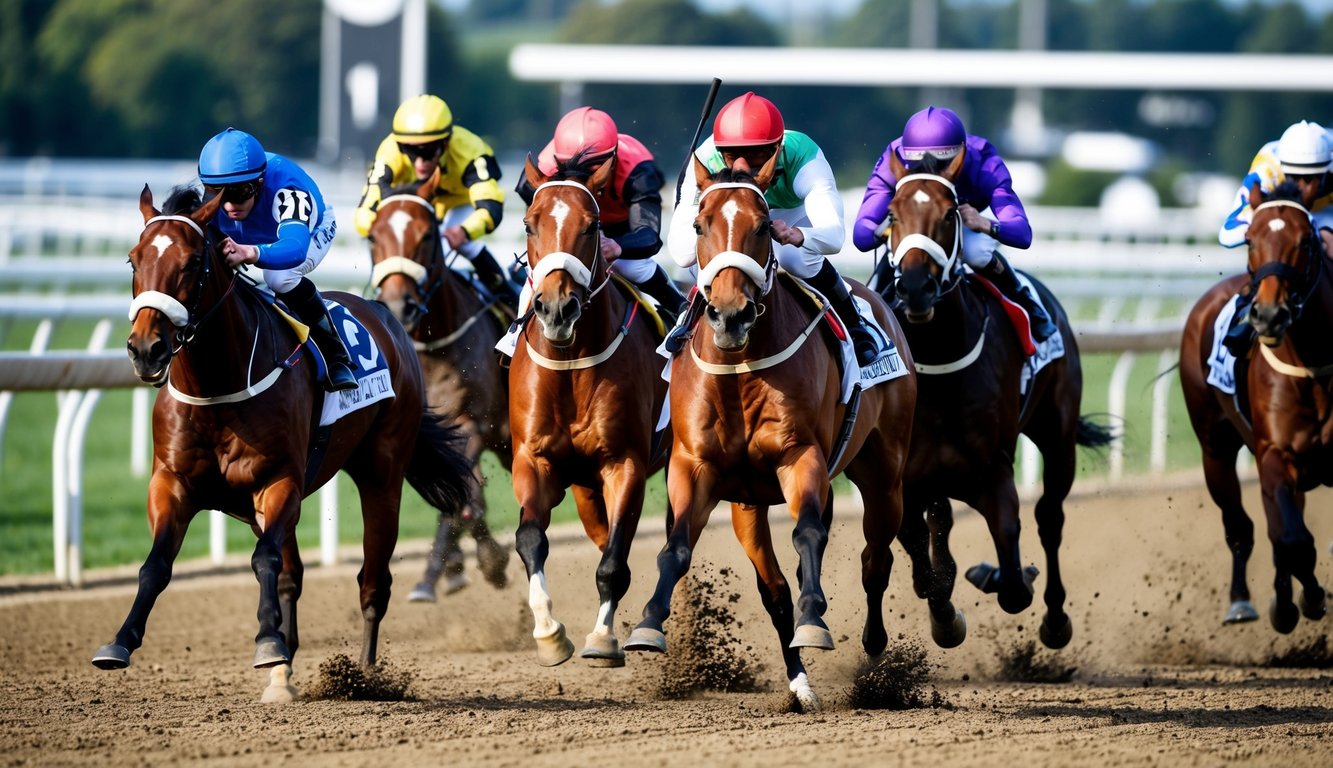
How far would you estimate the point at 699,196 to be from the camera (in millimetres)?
5855

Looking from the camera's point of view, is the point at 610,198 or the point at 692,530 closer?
the point at 692,530

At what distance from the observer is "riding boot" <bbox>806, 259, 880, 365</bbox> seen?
6.27 m

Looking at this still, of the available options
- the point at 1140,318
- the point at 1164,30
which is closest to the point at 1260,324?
the point at 1140,318

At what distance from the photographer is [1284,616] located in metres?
7.19

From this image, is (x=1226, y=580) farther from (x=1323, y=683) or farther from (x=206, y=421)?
(x=206, y=421)

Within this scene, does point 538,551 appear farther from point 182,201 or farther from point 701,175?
point 182,201

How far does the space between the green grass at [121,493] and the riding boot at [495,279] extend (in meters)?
1.11

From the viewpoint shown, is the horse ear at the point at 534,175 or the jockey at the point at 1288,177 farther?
the jockey at the point at 1288,177

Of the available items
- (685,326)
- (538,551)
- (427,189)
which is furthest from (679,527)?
(427,189)

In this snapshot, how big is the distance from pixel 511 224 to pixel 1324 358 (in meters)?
13.1

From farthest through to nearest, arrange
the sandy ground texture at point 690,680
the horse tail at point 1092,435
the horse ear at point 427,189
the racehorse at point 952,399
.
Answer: the horse tail at point 1092,435, the horse ear at point 427,189, the racehorse at point 952,399, the sandy ground texture at point 690,680

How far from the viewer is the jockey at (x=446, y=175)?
855 centimetres

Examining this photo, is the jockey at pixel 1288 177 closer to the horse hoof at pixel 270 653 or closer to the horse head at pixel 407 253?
the horse head at pixel 407 253

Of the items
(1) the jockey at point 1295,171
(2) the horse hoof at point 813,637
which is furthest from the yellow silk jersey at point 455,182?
(2) the horse hoof at point 813,637
